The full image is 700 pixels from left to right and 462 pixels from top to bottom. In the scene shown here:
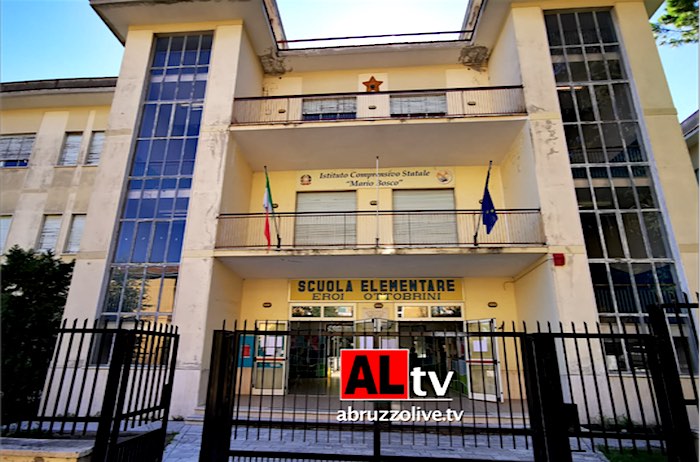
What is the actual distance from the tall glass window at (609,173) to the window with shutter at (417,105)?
3.46 metres

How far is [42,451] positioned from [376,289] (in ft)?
28.4

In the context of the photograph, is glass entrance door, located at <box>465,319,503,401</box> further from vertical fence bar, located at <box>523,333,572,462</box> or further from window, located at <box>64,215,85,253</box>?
window, located at <box>64,215,85,253</box>

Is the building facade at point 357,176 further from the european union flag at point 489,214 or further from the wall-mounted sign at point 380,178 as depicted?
the european union flag at point 489,214

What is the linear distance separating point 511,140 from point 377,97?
4618mm

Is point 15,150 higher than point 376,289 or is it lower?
higher

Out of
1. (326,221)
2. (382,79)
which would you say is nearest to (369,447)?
(326,221)

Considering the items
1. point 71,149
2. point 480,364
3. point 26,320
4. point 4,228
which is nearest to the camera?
point 26,320

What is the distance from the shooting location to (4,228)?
12070 mm

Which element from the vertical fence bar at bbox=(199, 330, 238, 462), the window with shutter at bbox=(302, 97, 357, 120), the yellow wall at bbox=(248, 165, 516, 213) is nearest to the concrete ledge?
the vertical fence bar at bbox=(199, 330, 238, 462)

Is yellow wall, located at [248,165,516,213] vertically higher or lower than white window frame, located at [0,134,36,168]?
lower

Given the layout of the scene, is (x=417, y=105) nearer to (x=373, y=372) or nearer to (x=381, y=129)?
(x=381, y=129)

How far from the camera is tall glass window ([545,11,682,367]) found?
8391mm
